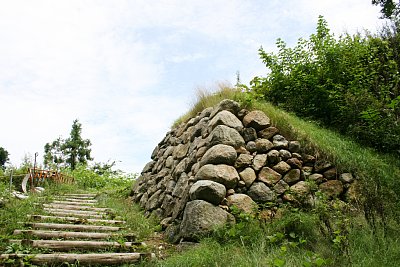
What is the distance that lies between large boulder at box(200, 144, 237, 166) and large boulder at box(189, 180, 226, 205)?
19.8 inches

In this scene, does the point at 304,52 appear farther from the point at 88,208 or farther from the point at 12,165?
the point at 12,165

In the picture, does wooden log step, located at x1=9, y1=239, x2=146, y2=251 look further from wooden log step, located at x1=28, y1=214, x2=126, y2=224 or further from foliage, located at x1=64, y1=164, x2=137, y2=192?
foliage, located at x1=64, y1=164, x2=137, y2=192

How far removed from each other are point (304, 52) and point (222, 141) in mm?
3986

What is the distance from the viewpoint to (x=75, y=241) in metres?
4.46

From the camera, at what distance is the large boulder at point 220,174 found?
4.89 meters

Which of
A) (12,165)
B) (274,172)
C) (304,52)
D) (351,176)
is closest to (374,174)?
(351,176)

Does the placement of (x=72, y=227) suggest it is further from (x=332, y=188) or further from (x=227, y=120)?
(x=332, y=188)

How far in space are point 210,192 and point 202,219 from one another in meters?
0.39

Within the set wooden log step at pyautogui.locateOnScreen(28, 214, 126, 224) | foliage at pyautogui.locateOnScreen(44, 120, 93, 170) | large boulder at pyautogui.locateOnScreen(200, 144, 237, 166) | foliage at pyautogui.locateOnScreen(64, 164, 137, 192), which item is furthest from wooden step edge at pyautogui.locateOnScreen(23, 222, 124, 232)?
foliage at pyautogui.locateOnScreen(44, 120, 93, 170)

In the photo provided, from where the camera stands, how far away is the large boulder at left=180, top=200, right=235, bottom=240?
14.4 feet

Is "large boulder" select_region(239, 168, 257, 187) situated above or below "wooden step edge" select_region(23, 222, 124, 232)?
above

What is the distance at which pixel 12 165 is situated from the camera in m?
11.3

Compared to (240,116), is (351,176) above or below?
below

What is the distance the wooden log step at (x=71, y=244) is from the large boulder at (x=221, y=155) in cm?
167
